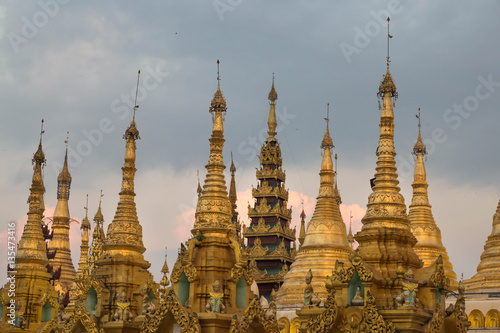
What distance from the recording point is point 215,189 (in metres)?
33.7

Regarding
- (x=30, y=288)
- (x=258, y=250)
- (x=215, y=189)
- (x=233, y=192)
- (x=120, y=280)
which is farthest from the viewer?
(x=233, y=192)

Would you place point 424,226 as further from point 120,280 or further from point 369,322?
point 369,322

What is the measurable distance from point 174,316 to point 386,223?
7.93 m

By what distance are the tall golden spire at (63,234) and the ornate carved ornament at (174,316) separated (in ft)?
105

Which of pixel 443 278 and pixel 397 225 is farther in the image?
pixel 397 225

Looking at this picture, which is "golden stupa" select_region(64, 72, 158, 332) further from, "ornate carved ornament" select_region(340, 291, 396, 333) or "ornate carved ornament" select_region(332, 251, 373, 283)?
"ornate carved ornament" select_region(340, 291, 396, 333)

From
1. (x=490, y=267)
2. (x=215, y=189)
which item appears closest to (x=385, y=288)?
(x=215, y=189)

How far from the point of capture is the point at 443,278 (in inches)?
1057

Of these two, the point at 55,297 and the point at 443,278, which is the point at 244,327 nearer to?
the point at 443,278

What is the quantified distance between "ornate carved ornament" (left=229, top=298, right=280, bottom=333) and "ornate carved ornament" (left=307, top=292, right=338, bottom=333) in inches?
174

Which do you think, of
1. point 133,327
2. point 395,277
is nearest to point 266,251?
point 133,327

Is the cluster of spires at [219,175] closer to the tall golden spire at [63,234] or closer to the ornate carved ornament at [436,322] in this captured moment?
the ornate carved ornament at [436,322]

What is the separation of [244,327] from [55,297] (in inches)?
544

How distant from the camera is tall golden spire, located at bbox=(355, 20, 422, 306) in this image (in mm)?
27844
